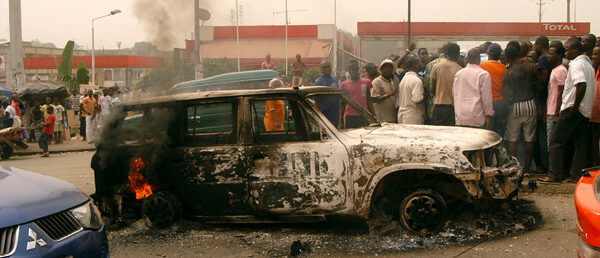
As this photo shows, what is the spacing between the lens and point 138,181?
6.11m

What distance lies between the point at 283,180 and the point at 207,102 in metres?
1.24

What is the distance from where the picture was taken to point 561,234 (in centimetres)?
543

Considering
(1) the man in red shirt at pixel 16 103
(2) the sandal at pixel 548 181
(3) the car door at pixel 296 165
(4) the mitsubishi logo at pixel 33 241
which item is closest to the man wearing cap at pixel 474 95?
(2) the sandal at pixel 548 181

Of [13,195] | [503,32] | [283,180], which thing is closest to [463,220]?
[283,180]

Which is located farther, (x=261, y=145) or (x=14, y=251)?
(x=261, y=145)

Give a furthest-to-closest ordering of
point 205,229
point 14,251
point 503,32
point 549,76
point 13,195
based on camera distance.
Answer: point 503,32, point 549,76, point 205,229, point 13,195, point 14,251

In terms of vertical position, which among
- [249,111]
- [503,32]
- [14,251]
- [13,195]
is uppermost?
[503,32]

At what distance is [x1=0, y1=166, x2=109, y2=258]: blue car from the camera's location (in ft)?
10.9

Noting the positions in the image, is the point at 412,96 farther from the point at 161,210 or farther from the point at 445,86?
the point at 161,210

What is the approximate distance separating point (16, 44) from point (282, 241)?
704 inches

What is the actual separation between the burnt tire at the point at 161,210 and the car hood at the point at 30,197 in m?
1.80

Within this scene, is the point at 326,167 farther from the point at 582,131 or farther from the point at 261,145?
the point at 582,131

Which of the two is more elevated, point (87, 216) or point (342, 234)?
point (87, 216)

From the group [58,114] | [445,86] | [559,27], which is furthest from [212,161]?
[559,27]
